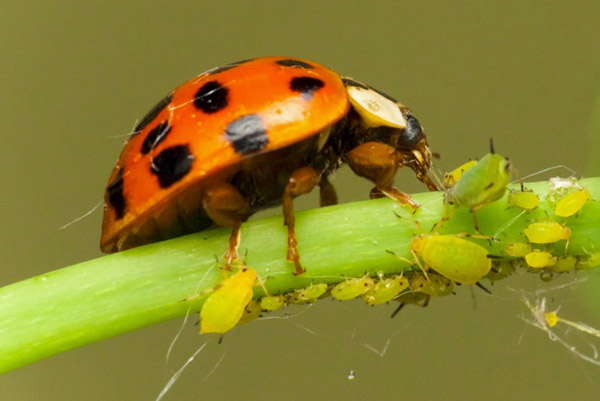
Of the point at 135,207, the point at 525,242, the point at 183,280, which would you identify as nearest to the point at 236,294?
the point at 183,280

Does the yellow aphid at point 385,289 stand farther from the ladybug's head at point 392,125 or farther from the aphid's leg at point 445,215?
the ladybug's head at point 392,125

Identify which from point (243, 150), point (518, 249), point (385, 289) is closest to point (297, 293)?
point (385, 289)

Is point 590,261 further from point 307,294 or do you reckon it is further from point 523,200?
point 307,294

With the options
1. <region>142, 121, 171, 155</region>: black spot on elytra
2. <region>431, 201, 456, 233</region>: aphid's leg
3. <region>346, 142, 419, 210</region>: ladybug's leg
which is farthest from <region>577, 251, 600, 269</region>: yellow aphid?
<region>142, 121, 171, 155</region>: black spot on elytra

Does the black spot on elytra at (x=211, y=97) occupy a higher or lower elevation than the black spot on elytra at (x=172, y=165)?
higher

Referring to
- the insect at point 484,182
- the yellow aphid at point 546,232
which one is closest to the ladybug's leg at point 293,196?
the insect at point 484,182
